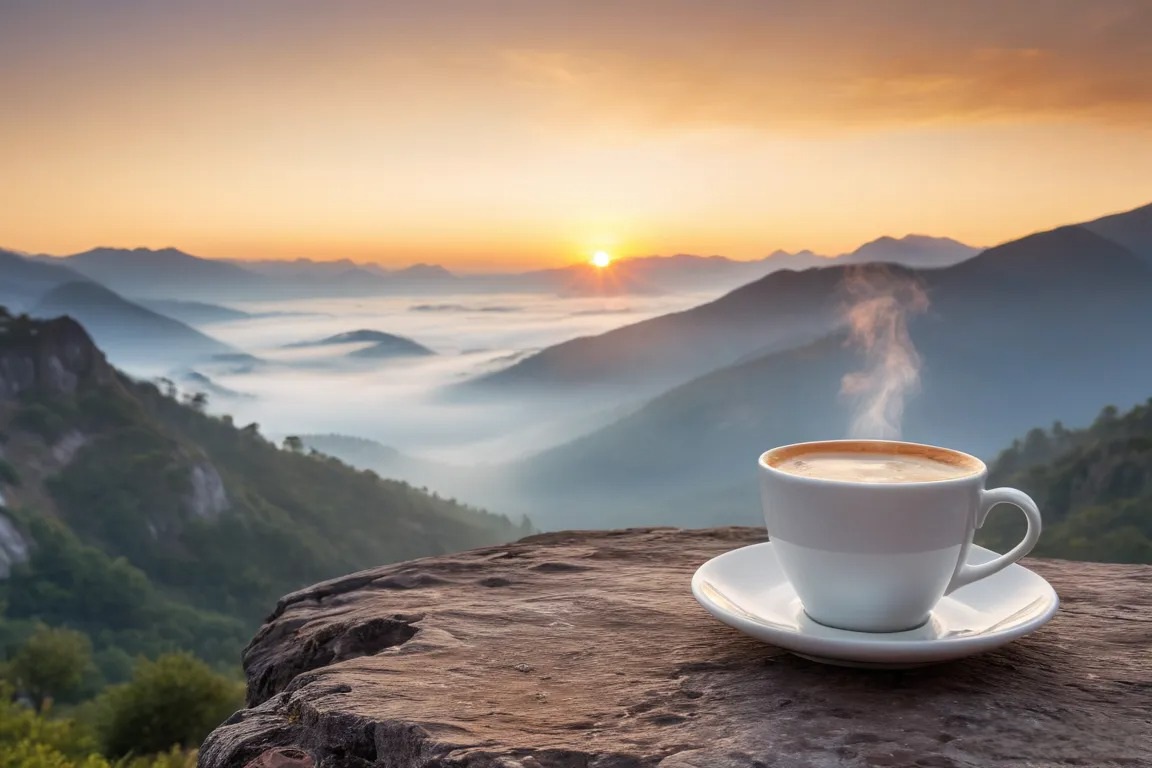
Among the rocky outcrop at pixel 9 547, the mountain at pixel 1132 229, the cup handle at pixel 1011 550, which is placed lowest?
the rocky outcrop at pixel 9 547

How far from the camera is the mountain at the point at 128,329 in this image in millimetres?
14250

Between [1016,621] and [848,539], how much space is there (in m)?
0.22

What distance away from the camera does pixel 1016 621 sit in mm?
1082

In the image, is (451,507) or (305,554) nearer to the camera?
(305,554)

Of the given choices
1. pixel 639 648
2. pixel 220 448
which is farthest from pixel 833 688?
pixel 220 448

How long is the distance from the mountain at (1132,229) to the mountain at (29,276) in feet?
59.8

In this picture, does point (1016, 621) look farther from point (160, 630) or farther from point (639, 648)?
point (160, 630)

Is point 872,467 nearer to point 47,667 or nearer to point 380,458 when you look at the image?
point 380,458

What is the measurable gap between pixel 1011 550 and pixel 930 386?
59.6 feet

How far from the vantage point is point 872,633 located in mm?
1120

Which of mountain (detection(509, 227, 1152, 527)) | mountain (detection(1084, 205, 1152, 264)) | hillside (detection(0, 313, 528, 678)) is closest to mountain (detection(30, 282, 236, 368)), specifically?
hillside (detection(0, 313, 528, 678))

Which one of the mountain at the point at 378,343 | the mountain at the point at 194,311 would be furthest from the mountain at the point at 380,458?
the mountain at the point at 194,311

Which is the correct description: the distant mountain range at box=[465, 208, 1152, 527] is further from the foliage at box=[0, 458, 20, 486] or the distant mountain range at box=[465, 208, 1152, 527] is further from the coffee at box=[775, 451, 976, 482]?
the coffee at box=[775, 451, 976, 482]

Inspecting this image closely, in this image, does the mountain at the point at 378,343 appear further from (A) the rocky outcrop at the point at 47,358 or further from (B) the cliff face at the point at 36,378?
(A) the rocky outcrop at the point at 47,358
